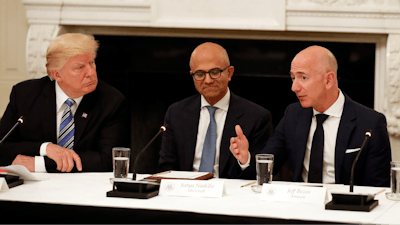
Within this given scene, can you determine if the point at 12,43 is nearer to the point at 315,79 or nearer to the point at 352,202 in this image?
the point at 315,79

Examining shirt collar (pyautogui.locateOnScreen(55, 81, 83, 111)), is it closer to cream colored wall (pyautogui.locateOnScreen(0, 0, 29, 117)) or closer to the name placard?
the name placard

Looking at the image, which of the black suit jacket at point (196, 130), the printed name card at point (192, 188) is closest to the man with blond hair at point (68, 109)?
the black suit jacket at point (196, 130)

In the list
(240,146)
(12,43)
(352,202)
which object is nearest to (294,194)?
(352,202)

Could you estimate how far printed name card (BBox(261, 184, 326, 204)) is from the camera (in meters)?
A: 1.47

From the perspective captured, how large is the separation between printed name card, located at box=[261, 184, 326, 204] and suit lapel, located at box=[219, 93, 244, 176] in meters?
0.86

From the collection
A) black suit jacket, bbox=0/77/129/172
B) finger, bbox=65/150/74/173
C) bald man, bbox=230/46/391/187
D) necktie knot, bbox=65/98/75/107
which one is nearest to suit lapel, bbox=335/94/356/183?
bald man, bbox=230/46/391/187

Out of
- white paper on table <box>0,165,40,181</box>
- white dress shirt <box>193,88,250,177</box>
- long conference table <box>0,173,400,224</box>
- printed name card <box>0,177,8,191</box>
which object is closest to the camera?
long conference table <box>0,173,400,224</box>

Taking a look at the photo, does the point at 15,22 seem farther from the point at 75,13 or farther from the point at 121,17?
the point at 121,17

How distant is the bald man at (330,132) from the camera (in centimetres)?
208

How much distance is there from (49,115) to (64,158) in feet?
1.13

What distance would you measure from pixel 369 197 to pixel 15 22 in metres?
3.17

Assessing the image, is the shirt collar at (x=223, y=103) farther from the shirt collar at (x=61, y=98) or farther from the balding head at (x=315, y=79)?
the shirt collar at (x=61, y=98)

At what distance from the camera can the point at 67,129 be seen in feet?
7.73

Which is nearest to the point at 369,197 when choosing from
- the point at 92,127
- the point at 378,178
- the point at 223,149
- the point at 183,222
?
the point at 183,222
